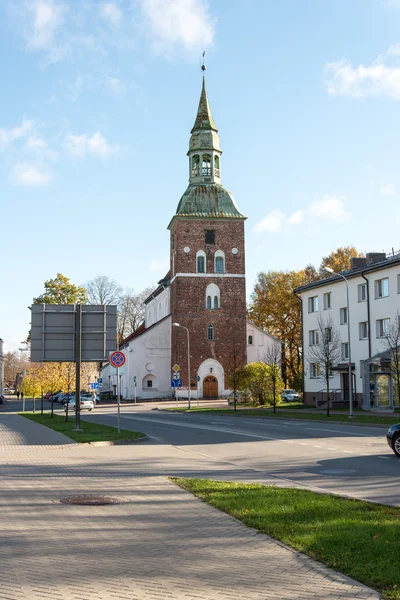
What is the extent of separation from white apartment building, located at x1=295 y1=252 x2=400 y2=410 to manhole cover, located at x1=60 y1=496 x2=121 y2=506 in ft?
101

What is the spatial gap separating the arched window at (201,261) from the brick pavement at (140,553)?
59.9 meters

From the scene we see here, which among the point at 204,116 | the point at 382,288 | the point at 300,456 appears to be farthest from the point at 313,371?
the point at 300,456

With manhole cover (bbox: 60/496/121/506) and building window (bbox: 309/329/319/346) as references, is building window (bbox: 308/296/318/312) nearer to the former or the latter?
building window (bbox: 309/329/319/346)

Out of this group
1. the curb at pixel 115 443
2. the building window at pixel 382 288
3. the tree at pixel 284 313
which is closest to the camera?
the curb at pixel 115 443

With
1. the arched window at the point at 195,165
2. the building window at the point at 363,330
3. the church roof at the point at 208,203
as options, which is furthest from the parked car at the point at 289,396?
the arched window at the point at 195,165

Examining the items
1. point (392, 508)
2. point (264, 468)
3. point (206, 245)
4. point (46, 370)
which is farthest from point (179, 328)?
point (392, 508)

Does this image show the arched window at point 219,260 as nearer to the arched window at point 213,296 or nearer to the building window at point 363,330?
the arched window at point 213,296

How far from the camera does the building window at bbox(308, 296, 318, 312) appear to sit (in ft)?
185

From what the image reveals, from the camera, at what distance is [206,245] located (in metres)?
72.9

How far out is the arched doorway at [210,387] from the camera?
7150 centimetres

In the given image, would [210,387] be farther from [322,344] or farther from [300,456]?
[300,456]

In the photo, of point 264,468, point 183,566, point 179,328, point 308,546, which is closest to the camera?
point 183,566

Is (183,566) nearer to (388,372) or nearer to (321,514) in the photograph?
(321,514)

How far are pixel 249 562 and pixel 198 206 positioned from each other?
219 feet
